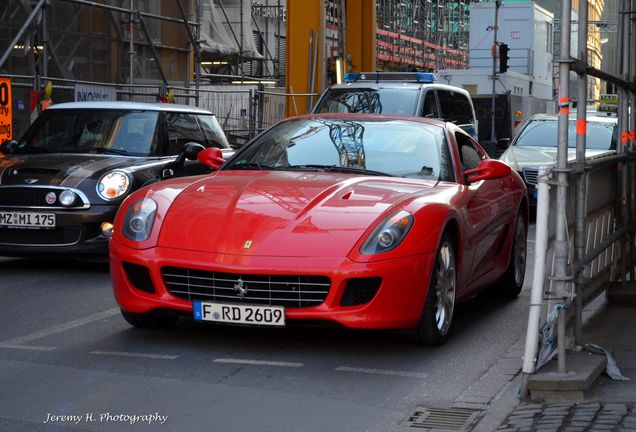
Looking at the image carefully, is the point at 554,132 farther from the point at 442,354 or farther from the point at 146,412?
the point at 146,412

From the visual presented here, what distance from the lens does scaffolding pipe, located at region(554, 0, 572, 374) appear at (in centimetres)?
576

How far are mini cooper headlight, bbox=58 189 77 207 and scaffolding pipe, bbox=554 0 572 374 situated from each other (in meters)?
5.30

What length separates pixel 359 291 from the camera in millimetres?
6543

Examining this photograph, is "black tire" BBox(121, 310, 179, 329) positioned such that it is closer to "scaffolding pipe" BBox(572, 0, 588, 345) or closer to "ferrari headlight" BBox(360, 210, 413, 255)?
"ferrari headlight" BBox(360, 210, 413, 255)

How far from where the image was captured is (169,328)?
736 centimetres

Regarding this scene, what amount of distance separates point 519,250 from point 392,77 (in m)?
10.2

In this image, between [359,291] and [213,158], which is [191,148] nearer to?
[213,158]

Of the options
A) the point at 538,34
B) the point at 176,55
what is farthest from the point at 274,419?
the point at 538,34

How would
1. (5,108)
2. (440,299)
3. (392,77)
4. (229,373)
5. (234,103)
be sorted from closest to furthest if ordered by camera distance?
(229,373)
(440,299)
(5,108)
(392,77)
(234,103)

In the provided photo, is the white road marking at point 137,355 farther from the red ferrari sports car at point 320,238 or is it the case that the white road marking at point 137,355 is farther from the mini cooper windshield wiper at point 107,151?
the mini cooper windshield wiper at point 107,151

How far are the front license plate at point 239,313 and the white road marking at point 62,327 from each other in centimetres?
116

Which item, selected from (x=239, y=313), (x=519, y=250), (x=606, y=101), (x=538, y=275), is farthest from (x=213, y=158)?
(x=606, y=101)

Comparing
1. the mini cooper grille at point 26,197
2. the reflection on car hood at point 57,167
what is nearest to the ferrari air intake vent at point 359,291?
the mini cooper grille at point 26,197

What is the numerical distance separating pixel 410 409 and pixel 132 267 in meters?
2.14
